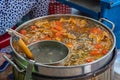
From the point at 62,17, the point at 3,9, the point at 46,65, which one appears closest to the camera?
the point at 46,65

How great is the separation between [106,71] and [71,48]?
21 centimetres

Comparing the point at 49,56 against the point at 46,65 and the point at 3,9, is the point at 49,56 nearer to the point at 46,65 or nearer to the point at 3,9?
the point at 46,65

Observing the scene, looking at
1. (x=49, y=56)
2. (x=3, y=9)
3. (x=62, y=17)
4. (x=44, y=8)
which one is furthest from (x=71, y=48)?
(x=44, y=8)

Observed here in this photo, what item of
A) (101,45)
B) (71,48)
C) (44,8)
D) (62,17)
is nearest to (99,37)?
(101,45)

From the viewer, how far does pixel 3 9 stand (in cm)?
165

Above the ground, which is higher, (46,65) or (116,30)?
(46,65)

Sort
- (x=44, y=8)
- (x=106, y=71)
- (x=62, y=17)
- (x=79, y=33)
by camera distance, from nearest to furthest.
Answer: (x=106, y=71), (x=79, y=33), (x=62, y=17), (x=44, y=8)

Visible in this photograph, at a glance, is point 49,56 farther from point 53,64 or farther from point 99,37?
point 99,37

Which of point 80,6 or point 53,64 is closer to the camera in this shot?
point 53,64

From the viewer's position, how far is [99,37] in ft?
3.96

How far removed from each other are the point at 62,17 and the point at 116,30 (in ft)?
2.25

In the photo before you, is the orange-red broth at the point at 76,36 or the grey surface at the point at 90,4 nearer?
the orange-red broth at the point at 76,36

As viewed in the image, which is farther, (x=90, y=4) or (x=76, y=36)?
(x=90, y=4)

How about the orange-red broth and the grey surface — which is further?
the grey surface
